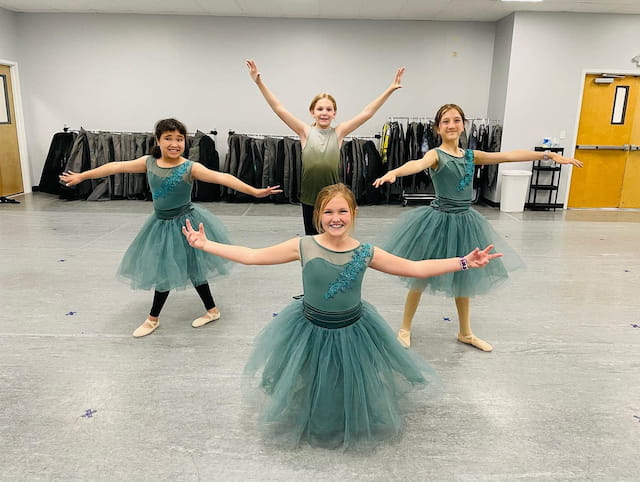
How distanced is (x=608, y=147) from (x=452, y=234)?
628 cm

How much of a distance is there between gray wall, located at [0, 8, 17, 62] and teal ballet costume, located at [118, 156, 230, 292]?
6573 millimetres

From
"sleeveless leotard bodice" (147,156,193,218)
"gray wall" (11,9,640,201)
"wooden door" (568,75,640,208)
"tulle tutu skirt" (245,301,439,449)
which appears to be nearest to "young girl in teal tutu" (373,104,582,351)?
"tulle tutu skirt" (245,301,439,449)

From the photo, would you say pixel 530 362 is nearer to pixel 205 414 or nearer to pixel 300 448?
pixel 300 448

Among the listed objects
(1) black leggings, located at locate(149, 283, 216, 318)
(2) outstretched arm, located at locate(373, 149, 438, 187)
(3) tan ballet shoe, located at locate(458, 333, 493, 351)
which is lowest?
(3) tan ballet shoe, located at locate(458, 333, 493, 351)

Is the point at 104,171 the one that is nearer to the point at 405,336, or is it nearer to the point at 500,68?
the point at 405,336

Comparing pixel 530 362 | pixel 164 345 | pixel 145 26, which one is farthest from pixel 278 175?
pixel 530 362

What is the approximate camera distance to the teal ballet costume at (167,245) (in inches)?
120

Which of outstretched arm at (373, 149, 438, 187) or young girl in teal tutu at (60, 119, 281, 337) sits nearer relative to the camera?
outstretched arm at (373, 149, 438, 187)

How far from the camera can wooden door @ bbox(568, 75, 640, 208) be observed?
24.8ft

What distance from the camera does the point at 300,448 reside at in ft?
6.84

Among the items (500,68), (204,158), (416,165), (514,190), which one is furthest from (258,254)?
(500,68)

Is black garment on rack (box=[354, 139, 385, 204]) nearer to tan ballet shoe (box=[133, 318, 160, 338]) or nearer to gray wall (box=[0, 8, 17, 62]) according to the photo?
tan ballet shoe (box=[133, 318, 160, 338])

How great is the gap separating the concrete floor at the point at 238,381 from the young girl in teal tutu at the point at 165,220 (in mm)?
355

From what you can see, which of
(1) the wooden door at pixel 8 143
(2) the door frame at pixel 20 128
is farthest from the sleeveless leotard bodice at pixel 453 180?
(2) the door frame at pixel 20 128
